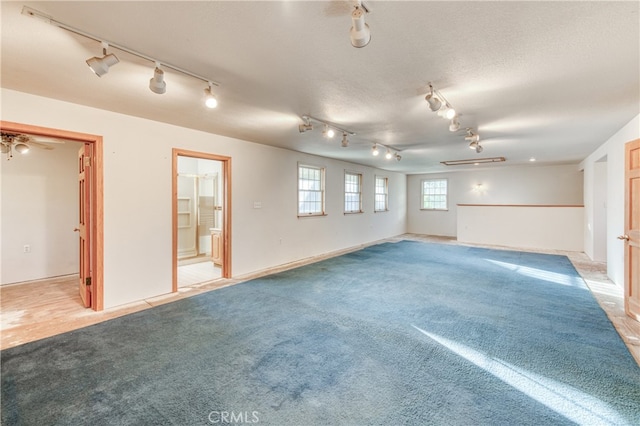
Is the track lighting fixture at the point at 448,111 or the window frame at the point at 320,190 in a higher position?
the track lighting fixture at the point at 448,111

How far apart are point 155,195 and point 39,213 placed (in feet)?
8.53

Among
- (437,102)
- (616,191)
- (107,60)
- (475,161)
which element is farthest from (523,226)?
(107,60)

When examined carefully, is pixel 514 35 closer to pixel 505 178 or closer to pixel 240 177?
pixel 240 177

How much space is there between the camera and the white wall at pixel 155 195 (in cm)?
344

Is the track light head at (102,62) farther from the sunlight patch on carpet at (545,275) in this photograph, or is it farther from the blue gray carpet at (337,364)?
the sunlight patch on carpet at (545,275)

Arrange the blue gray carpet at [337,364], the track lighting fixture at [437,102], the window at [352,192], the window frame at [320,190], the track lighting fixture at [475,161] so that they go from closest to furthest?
the blue gray carpet at [337,364] → the track lighting fixture at [437,102] → the window frame at [320,190] → the track lighting fixture at [475,161] → the window at [352,192]

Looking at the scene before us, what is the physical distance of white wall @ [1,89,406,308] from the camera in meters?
3.44

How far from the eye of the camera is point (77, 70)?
2.45 metres

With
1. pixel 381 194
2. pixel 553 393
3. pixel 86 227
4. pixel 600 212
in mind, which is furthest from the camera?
pixel 381 194

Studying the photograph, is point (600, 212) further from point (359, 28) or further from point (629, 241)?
point (359, 28)

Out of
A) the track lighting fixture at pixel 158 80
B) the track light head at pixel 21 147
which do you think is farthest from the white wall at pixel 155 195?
the track lighting fixture at pixel 158 80
